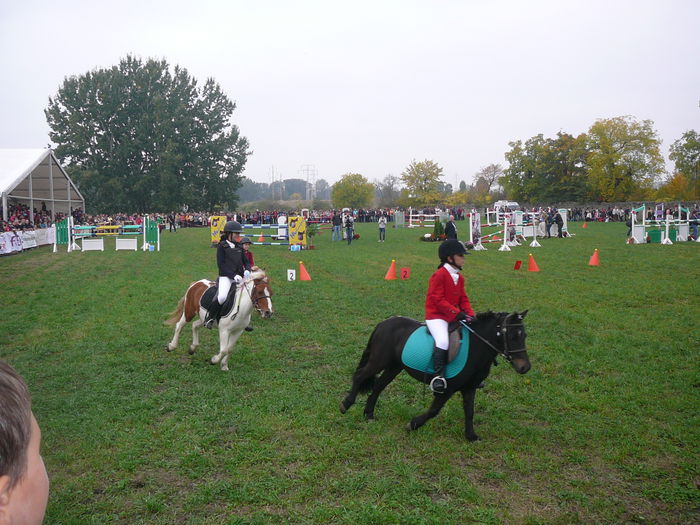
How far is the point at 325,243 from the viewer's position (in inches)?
1228

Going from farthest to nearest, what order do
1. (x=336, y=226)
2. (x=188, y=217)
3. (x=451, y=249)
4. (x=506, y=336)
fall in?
(x=188, y=217) < (x=336, y=226) < (x=451, y=249) < (x=506, y=336)

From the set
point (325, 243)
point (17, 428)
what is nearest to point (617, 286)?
point (17, 428)

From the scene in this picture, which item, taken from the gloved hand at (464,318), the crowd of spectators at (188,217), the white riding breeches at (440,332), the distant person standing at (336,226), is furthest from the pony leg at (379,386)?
the crowd of spectators at (188,217)

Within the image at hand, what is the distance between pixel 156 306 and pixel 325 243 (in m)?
18.9

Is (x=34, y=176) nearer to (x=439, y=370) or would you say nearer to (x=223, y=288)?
(x=223, y=288)

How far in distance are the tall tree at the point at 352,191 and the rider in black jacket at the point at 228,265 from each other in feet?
279

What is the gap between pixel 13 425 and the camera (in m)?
1.21

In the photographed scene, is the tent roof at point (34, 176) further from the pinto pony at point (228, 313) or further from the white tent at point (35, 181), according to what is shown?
the pinto pony at point (228, 313)

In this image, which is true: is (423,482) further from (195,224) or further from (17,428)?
(195,224)

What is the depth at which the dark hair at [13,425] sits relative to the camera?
1.18 meters

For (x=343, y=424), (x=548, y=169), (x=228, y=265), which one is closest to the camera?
(x=343, y=424)

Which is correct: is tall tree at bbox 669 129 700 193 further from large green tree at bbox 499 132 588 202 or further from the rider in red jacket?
the rider in red jacket

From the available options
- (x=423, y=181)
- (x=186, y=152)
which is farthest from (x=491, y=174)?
(x=186, y=152)

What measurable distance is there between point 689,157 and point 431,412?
86654mm
